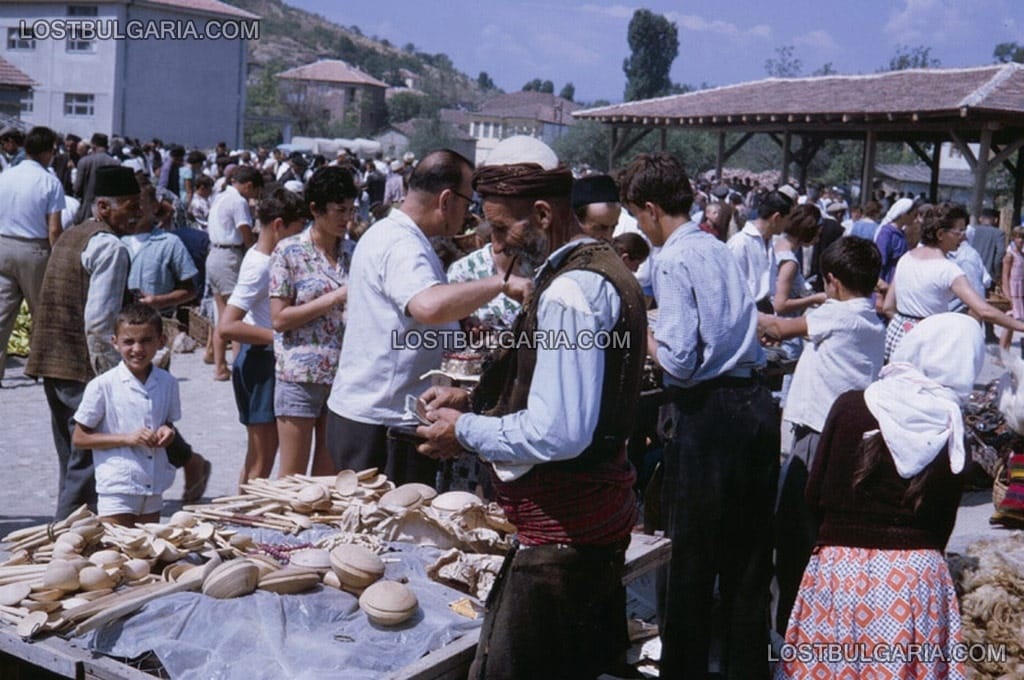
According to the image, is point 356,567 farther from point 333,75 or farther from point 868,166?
point 333,75

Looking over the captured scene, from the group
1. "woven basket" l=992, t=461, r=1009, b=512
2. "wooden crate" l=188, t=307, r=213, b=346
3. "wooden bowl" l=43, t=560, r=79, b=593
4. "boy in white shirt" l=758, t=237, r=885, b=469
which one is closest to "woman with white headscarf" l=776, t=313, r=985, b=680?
"boy in white shirt" l=758, t=237, r=885, b=469

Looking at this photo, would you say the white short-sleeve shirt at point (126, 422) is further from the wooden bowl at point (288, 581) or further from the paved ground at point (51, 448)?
the paved ground at point (51, 448)

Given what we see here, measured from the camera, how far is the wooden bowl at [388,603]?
3.15 m

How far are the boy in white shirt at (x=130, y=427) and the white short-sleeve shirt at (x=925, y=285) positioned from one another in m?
5.07

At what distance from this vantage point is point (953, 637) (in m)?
3.88

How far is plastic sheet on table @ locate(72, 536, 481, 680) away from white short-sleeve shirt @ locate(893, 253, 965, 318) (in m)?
5.15

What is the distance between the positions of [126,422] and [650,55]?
5009 inches

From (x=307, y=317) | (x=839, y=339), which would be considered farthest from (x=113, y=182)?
(x=839, y=339)

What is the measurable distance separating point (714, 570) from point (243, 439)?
5.03 m

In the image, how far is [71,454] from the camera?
5.13 meters

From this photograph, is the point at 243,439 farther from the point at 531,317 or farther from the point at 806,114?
the point at 806,114

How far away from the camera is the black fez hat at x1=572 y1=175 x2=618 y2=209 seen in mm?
5773

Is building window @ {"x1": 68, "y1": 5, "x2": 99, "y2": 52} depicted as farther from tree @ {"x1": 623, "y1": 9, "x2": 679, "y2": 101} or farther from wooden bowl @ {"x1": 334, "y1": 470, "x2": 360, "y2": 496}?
tree @ {"x1": 623, "y1": 9, "x2": 679, "y2": 101}

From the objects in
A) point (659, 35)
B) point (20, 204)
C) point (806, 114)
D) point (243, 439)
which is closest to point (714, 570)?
point (243, 439)
